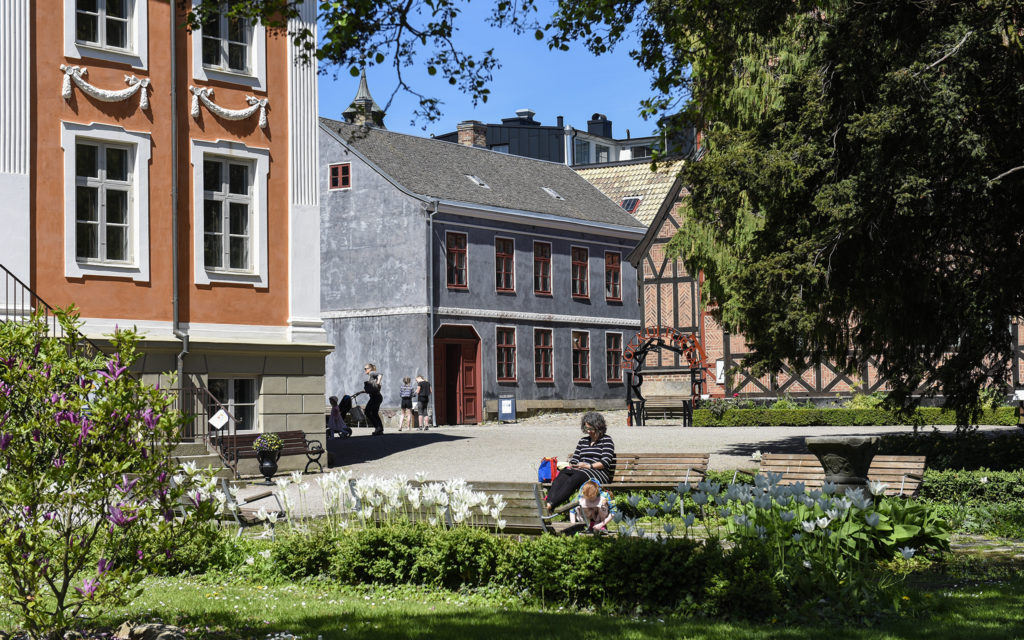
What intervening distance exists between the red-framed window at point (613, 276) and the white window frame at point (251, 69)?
2252 cm

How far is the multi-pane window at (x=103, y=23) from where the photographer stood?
1853 cm

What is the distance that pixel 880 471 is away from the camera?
12.5 m

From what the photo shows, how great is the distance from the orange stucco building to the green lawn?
33.3 ft

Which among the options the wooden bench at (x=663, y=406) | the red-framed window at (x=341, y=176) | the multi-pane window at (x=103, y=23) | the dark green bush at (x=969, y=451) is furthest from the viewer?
the red-framed window at (x=341, y=176)

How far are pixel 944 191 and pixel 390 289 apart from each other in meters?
21.9

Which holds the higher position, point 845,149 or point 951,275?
point 845,149

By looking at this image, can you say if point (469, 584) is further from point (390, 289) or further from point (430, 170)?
point (430, 170)

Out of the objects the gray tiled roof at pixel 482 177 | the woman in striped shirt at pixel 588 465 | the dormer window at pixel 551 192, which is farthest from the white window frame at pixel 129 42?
the dormer window at pixel 551 192

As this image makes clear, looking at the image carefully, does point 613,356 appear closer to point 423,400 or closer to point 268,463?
point 423,400

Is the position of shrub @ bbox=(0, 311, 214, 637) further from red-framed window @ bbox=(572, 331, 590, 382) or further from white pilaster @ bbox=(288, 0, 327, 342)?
red-framed window @ bbox=(572, 331, 590, 382)

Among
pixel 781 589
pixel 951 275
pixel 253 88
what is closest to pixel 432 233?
pixel 253 88

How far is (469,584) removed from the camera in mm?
8844

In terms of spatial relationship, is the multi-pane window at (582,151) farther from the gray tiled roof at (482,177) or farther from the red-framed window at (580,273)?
the red-framed window at (580,273)

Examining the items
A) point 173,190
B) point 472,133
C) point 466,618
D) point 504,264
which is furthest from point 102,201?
point 472,133
